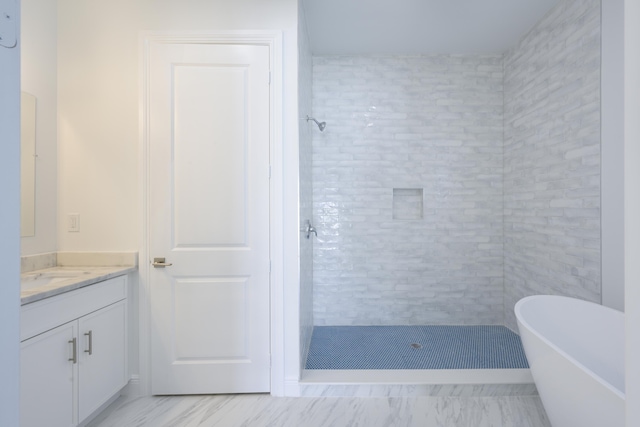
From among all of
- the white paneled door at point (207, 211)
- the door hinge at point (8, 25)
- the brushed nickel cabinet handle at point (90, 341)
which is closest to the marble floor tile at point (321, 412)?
the white paneled door at point (207, 211)

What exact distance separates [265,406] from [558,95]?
309 centimetres

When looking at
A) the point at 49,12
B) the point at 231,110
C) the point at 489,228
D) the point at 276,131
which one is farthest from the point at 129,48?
the point at 489,228

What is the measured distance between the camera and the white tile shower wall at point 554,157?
2.22m

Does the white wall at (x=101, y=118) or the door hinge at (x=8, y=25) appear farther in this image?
the white wall at (x=101, y=118)

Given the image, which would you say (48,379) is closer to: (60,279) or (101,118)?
(60,279)

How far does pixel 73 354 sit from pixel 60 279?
1.40 ft

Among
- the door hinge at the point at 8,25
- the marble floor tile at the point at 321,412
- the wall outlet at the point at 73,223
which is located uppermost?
the door hinge at the point at 8,25

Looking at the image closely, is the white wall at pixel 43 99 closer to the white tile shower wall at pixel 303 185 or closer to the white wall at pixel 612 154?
the white tile shower wall at pixel 303 185

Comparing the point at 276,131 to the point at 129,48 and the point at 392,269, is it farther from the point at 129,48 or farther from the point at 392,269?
the point at 392,269

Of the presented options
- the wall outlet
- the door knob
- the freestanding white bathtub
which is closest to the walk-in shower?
the freestanding white bathtub

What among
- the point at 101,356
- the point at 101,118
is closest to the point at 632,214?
the point at 101,356

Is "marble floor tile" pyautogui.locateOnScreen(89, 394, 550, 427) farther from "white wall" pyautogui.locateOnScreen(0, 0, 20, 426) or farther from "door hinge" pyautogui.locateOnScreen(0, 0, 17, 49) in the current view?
"door hinge" pyautogui.locateOnScreen(0, 0, 17, 49)

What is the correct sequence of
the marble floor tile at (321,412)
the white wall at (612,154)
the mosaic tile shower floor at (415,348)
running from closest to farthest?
the marble floor tile at (321,412) < the white wall at (612,154) < the mosaic tile shower floor at (415,348)

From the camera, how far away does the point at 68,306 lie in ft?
5.46
